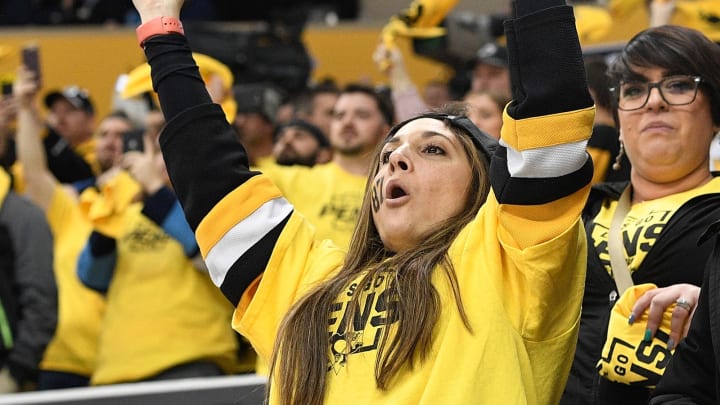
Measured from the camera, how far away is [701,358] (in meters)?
2.44

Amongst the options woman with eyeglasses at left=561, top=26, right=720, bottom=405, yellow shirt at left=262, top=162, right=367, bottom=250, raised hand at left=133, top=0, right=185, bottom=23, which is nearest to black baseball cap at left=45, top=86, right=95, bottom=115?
yellow shirt at left=262, top=162, right=367, bottom=250

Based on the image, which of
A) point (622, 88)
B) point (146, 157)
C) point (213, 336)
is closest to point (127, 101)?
point (146, 157)

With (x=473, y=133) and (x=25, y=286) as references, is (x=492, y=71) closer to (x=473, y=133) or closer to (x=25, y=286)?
(x=25, y=286)

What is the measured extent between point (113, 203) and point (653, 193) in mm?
2889

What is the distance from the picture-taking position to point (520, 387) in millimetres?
2387

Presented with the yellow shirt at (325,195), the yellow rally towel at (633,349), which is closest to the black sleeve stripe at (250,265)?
the yellow rally towel at (633,349)

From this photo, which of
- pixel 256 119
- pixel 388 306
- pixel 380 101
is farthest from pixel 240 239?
pixel 256 119

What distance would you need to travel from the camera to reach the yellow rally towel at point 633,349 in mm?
2717

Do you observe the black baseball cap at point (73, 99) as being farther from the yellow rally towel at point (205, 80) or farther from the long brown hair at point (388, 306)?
the long brown hair at point (388, 306)

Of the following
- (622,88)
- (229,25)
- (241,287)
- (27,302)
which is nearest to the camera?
(241,287)

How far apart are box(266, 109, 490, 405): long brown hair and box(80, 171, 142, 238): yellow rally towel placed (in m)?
2.69

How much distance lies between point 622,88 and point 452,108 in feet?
1.71

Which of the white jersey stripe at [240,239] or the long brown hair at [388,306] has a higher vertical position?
the white jersey stripe at [240,239]

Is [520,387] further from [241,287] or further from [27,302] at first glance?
[27,302]
